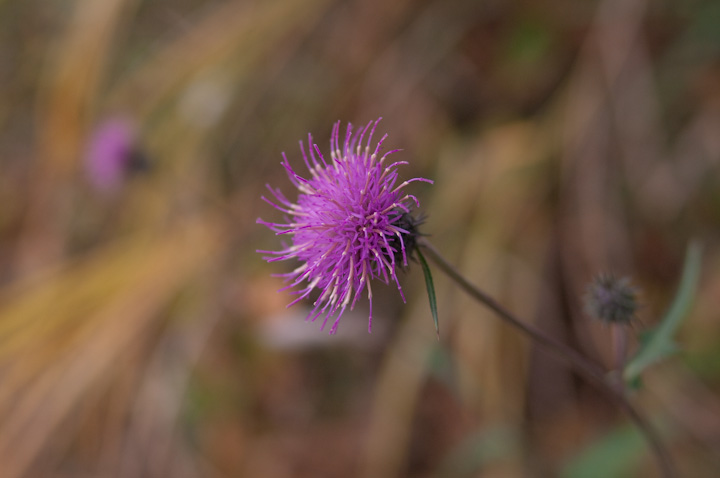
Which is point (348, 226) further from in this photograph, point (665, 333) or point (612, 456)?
point (612, 456)

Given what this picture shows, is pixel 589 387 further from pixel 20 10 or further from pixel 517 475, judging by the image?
pixel 20 10

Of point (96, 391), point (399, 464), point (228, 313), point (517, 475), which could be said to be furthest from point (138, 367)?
point (517, 475)

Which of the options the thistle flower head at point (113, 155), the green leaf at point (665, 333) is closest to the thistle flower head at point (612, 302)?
the green leaf at point (665, 333)

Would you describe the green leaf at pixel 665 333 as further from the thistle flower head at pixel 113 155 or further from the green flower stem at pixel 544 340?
the thistle flower head at pixel 113 155

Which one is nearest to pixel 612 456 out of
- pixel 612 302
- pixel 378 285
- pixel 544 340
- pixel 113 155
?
pixel 612 302

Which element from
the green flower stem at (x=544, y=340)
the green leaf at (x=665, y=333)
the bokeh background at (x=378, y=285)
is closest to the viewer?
the green flower stem at (x=544, y=340)

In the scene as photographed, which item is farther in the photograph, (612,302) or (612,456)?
(612,456)
